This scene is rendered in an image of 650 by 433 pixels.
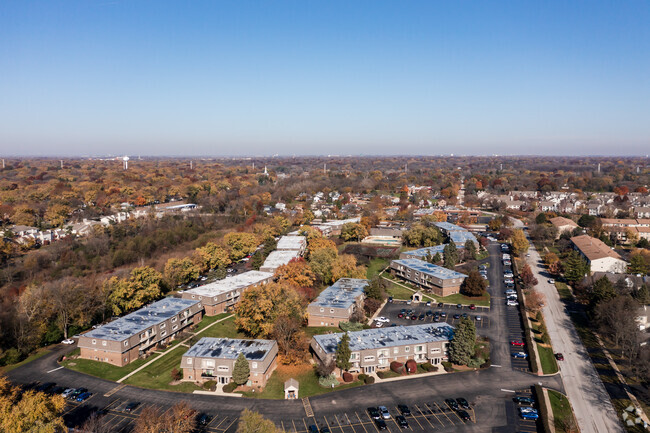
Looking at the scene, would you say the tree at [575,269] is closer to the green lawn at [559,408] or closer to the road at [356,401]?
the road at [356,401]

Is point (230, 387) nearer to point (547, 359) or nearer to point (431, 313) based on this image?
point (431, 313)

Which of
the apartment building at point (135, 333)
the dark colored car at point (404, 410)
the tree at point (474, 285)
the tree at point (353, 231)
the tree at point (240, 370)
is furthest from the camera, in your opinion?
the tree at point (353, 231)

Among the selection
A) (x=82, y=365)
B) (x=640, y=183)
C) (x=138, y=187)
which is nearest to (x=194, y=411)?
(x=82, y=365)

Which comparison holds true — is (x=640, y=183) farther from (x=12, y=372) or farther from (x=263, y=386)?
(x=12, y=372)

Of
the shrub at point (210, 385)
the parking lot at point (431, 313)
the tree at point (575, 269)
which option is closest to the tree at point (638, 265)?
the tree at point (575, 269)

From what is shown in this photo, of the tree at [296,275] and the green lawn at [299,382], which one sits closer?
the green lawn at [299,382]

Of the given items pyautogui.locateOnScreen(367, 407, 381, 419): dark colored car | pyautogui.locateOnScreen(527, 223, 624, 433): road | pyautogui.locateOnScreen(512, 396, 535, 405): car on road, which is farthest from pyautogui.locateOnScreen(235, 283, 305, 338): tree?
pyautogui.locateOnScreen(527, 223, 624, 433): road

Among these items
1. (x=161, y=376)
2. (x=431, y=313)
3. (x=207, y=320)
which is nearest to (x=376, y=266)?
(x=431, y=313)

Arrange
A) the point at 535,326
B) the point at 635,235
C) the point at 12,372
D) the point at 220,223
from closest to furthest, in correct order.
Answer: the point at 12,372
the point at 535,326
the point at 635,235
the point at 220,223
